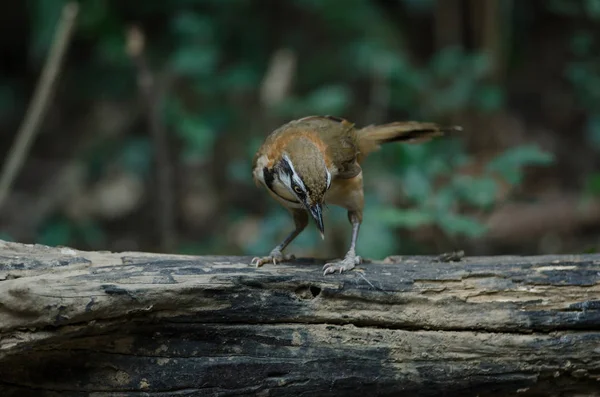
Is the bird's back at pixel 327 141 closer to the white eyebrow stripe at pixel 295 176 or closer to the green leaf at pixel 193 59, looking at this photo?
the white eyebrow stripe at pixel 295 176

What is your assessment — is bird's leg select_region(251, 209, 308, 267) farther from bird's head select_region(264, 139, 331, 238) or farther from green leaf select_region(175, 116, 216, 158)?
green leaf select_region(175, 116, 216, 158)

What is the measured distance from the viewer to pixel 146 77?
6.03 meters

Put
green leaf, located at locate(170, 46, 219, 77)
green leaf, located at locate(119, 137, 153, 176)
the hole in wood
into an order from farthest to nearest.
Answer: green leaf, located at locate(119, 137, 153, 176)
green leaf, located at locate(170, 46, 219, 77)
the hole in wood

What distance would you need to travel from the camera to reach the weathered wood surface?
323 cm

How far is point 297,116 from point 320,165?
8.81 feet

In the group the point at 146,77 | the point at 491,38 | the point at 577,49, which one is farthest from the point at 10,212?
the point at 577,49

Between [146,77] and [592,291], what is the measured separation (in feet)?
13.4

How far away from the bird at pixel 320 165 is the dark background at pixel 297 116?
0.39 meters

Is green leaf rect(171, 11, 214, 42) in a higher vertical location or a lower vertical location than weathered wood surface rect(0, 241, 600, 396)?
higher

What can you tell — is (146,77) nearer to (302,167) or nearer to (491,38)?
(302,167)

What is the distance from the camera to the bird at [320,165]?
3754mm

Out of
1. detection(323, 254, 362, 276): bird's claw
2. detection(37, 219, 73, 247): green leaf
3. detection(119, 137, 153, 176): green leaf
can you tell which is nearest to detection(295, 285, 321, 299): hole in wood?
detection(323, 254, 362, 276): bird's claw

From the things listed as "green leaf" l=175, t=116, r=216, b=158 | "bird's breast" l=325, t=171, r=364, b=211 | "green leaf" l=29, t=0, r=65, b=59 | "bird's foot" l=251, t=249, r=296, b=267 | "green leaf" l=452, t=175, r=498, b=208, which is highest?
"green leaf" l=29, t=0, r=65, b=59

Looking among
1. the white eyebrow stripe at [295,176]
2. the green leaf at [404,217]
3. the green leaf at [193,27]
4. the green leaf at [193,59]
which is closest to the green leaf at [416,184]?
the green leaf at [404,217]
